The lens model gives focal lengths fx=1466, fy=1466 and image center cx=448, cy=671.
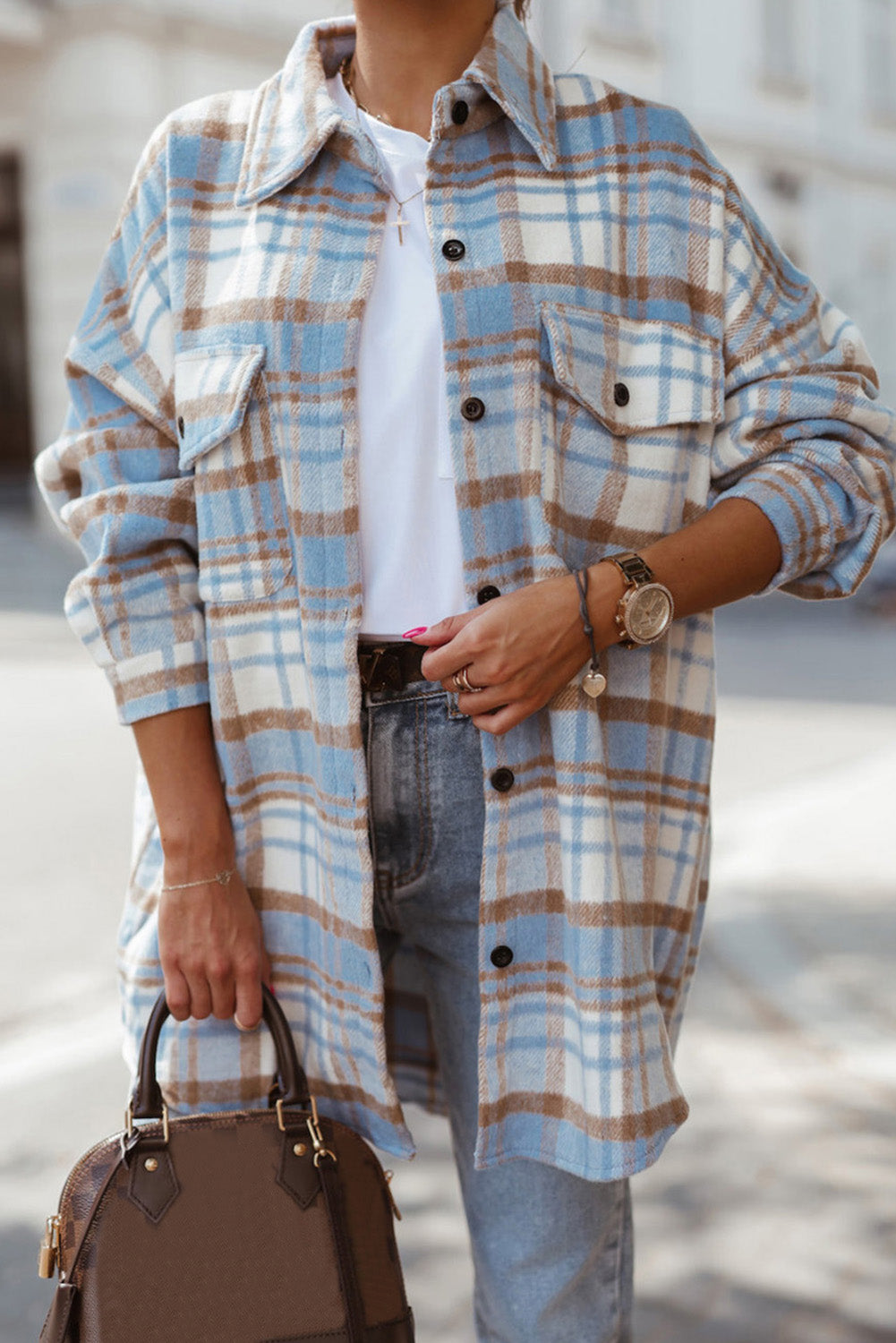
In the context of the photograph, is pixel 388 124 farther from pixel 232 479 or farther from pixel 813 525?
pixel 813 525

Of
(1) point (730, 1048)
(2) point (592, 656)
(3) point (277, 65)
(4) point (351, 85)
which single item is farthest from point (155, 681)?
(3) point (277, 65)

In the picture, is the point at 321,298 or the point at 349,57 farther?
the point at 349,57

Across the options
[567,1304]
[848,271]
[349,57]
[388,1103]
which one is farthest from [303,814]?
[848,271]

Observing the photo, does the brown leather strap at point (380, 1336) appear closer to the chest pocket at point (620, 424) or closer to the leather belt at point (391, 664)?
the leather belt at point (391, 664)

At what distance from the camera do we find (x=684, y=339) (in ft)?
5.03

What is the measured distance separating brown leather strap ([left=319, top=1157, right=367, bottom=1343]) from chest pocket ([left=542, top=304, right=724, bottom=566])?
26.4 inches

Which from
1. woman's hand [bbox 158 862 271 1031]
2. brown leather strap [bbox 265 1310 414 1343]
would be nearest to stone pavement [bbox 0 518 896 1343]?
brown leather strap [bbox 265 1310 414 1343]

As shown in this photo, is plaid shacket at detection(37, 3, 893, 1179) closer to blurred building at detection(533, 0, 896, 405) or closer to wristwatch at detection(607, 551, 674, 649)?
wristwatch at detection(607, 551, 674, 649)

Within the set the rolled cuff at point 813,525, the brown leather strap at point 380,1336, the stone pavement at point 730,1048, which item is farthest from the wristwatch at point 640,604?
the stone pavement at point 730,1048

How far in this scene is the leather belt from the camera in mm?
1517

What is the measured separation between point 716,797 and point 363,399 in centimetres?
457

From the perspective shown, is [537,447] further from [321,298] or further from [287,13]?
[287,13]

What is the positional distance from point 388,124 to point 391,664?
58 centimetres

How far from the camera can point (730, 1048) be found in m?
3.65
